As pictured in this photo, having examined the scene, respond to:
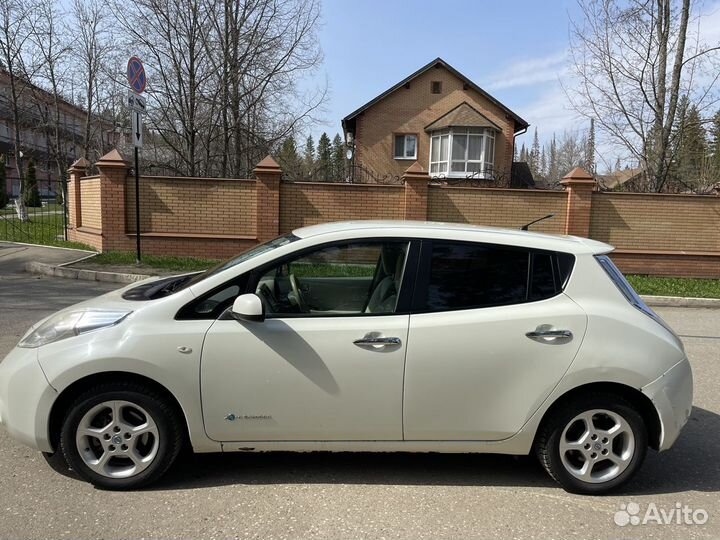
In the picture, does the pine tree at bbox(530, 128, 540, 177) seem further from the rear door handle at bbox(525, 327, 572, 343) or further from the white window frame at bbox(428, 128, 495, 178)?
the rear door handle at bbox(525, 327, 572, 343)

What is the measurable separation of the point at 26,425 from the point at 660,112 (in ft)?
59.3

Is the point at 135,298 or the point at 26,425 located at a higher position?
the point at 135,298

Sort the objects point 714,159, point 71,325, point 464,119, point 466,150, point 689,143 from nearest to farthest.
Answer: point 71,325 < point 689,143 < point 714,159 < point 464,119 < point 466,150

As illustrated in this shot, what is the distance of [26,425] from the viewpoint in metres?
2.99

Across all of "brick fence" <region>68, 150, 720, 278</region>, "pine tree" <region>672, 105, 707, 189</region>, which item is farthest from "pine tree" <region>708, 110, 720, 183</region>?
"brick fence" <region>68, 150, 720, 278</region>

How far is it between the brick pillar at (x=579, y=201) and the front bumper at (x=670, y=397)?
10.8m

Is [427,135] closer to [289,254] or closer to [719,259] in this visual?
[719,259]

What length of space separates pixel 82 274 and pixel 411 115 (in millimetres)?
23376

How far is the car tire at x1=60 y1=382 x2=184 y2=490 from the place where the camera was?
295cm

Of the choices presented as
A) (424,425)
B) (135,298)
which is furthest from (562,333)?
(135,298)

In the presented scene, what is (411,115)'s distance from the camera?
30.6 metres

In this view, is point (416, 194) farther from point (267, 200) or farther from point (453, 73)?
point (453, 73)

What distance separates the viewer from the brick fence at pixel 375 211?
1300cm

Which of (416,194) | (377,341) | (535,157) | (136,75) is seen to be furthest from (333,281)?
(535,157)
